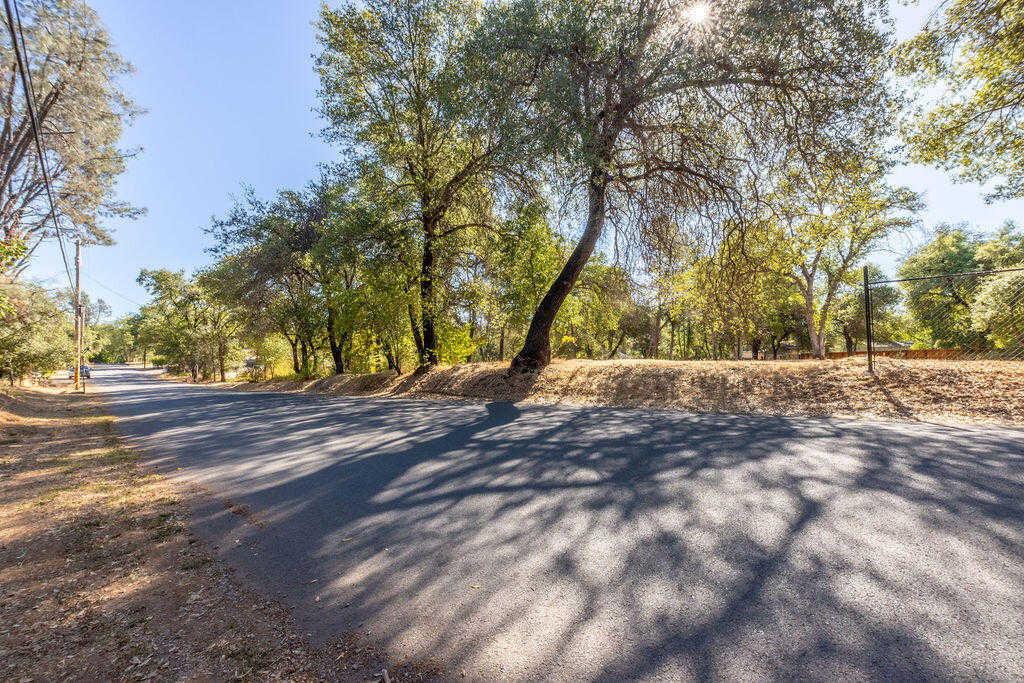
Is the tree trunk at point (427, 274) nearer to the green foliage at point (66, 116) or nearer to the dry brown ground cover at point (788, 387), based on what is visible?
the dry brown ground cover at point (788, 387)

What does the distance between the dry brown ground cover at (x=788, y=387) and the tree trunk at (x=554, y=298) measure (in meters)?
0.52

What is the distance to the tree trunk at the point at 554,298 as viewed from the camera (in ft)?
36.0

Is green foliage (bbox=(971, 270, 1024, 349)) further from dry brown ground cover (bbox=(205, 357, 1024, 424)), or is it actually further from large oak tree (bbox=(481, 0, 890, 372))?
large oak tree (bbox=(481, 0, 890, 372))

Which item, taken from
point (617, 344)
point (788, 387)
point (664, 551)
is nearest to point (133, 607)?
point (664, 551)

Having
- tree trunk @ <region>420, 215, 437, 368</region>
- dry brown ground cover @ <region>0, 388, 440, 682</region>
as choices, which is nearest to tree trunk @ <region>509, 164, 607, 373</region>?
tree trunk @ <region>420, 215, 437, 368</region>

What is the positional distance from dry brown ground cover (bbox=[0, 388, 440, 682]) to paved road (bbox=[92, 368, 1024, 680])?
0.56 ft

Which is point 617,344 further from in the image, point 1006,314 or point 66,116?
point 66,116

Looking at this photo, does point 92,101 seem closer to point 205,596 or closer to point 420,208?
point 420,208

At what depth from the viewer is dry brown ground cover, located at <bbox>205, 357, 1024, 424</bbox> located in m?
6.09

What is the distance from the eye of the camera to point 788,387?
789cm

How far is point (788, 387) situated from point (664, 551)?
7051 mm

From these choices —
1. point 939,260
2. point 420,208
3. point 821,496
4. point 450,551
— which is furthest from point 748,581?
point 939,260

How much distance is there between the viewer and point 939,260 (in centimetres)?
2566

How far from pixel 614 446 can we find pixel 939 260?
33989 mm
